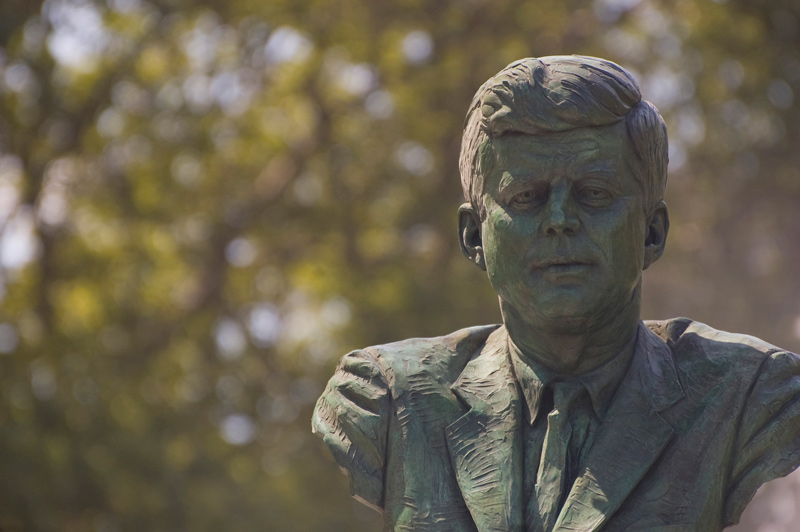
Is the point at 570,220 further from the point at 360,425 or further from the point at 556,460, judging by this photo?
the point at 360,425

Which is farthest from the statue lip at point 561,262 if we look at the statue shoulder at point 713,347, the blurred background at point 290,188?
the blurred background at point 290,188

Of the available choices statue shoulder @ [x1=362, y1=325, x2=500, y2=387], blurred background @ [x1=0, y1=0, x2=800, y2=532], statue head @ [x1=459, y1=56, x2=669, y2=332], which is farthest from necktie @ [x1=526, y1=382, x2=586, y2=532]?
blurred background @ [x1=0, y1=0, x2=800, y2=532]

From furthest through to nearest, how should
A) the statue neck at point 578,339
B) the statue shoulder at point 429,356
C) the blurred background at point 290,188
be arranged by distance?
1. the blurred background at point 290,188
2. the statue shoulder at point 429,356
3. the statue neck at point 578,339

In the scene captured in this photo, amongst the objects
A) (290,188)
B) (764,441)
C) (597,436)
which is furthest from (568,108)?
(290,188)

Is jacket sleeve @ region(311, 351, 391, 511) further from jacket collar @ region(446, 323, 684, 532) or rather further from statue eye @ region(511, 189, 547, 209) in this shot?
statue eye @ region(511, 189, 547, 209)

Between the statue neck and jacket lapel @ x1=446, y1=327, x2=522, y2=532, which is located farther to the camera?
the statue neck

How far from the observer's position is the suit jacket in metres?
2.90

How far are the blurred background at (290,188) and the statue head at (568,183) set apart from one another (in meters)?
6.60

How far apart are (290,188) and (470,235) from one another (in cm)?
733

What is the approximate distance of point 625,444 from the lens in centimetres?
294

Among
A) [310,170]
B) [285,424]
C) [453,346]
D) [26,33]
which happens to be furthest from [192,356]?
[453,346]

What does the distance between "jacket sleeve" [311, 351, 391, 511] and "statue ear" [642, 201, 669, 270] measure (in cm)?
69

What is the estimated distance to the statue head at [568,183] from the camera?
2922 millimetres

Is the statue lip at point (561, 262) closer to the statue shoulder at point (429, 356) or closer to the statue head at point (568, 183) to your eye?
the statue head at point (568, 183)
